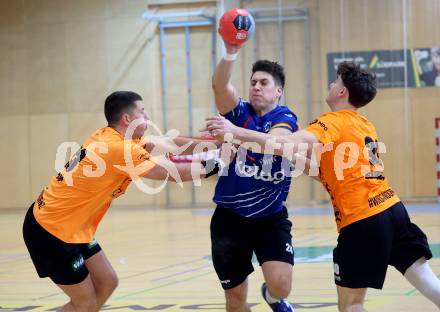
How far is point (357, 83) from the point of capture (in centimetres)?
630

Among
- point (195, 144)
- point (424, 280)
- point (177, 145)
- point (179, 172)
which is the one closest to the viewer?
point (424, 280)

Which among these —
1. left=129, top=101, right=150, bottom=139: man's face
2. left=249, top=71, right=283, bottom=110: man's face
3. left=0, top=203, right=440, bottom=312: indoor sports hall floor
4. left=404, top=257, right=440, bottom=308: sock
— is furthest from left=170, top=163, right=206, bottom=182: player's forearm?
left=0, top=203, right=440, bottom=312: indoor sports hall floor

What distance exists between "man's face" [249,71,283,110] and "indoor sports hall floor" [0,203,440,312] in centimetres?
219

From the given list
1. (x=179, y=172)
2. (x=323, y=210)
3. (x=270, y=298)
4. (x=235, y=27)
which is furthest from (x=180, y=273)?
(x=323, y=210)

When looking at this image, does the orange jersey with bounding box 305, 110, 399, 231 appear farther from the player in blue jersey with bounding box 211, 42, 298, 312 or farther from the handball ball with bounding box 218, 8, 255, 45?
the handball ball with bounding box 218, 8, 255, 45

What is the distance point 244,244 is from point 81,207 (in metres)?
1.44

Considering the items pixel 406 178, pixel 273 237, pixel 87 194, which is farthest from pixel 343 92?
pixel 406 178

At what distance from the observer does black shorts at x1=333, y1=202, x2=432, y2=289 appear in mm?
5984

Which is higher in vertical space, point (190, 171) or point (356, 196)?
point (190, 171)

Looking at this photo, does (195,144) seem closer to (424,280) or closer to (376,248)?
(376,248)

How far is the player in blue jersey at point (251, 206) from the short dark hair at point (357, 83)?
75 cm

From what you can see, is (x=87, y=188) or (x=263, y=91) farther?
(x=263, y=91)

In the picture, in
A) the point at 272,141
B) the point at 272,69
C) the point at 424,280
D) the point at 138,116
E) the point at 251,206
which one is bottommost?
the point at 424,280

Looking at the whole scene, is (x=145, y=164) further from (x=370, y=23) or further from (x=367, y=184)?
(x=370, y=23)
